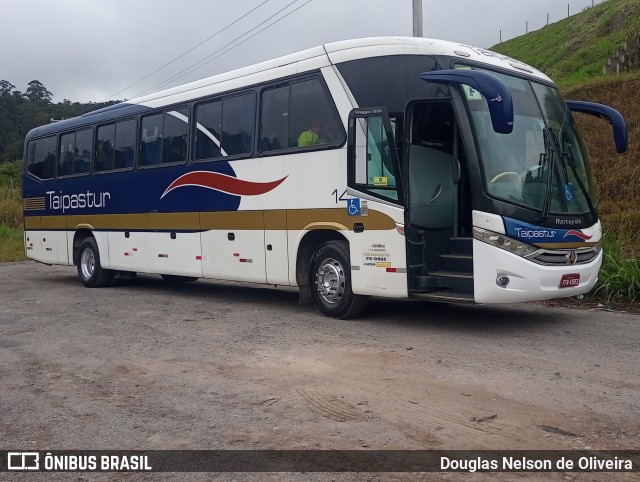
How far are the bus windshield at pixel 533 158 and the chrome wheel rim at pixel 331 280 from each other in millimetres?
2407

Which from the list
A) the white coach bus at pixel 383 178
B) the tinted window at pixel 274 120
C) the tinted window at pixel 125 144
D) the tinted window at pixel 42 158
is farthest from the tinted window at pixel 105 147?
the tinted window at pixel 274 120

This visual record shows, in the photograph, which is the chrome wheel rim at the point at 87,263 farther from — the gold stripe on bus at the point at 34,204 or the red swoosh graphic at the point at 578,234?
the red swoosh graphic at the point at 578,234

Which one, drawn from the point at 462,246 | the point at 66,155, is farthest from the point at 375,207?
the point at 66,155

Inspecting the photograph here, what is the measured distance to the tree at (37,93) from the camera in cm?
6251

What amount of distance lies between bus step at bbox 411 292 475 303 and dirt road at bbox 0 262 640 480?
42cm

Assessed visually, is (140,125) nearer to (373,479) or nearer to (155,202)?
(155,202)

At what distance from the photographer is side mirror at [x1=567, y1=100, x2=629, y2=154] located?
9.40 m

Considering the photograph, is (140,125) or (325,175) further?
(140,125)

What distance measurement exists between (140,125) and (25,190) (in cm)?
505

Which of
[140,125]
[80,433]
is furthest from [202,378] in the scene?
[140,125]

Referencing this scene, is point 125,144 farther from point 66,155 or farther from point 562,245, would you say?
point 562,245

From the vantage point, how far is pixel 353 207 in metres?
9.17

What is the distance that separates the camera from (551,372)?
6.54 meters

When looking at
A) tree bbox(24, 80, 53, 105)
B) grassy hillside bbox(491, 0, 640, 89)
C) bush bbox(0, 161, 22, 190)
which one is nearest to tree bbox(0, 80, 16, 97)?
tree bbox(24, 80, 53, 105)
